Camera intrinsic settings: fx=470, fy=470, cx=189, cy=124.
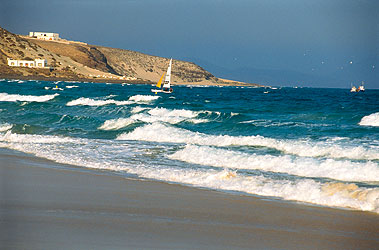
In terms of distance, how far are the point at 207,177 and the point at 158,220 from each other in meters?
4.11

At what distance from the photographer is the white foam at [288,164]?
1207 cm

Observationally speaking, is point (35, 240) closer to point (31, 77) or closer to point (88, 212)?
point (88, 212)

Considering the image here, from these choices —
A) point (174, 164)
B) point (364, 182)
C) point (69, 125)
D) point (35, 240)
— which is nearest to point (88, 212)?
point (35, 240)

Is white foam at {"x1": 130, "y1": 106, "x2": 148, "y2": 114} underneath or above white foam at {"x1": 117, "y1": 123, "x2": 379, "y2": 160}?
above

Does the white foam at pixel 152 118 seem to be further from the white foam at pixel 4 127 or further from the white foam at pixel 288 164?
the white foam at pixel 288 164

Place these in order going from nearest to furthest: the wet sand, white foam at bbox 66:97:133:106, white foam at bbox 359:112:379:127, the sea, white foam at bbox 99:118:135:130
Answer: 1. the wet sand
2. the sea
3. white foam at bbox 99:118:135:130
4. white foam at bbox 359:112:379:127
5. white foam at bbox 66:97:133:106

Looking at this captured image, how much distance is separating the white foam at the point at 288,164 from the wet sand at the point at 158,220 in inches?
160

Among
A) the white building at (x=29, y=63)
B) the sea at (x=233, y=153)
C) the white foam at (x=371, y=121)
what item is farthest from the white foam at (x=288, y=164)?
the white building at (x=29, y=63)

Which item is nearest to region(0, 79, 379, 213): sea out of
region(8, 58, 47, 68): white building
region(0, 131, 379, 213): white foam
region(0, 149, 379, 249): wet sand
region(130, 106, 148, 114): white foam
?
region(0, 131, 379, 213): white foam

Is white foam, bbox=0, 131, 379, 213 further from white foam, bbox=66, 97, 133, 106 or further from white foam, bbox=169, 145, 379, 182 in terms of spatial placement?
white foam, bbox=66, 97, 133, 106

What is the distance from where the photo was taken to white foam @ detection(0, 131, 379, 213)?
28.8 feet

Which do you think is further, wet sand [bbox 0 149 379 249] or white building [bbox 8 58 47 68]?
white building [bbox 8 58 47 68]

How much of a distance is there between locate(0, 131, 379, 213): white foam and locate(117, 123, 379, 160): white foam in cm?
382

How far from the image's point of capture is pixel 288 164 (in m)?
13.2
